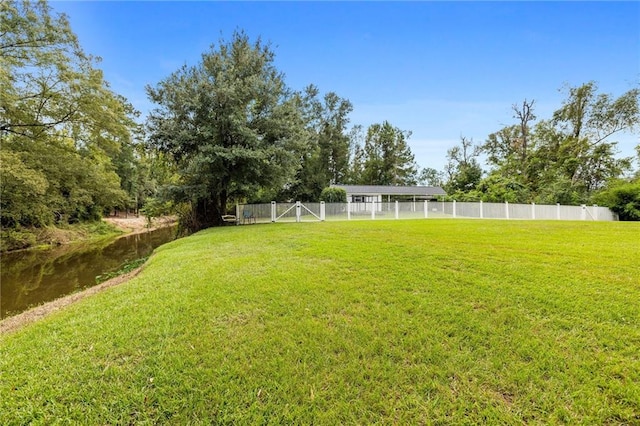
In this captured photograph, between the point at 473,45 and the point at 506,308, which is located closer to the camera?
the point at 506,308

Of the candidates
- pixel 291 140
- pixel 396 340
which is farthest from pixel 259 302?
pixel 291 140

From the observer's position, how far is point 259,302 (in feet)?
12.4

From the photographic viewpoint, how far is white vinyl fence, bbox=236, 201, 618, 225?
1524 centimetres

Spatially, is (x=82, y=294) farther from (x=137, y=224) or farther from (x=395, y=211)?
(x=137, y=224)

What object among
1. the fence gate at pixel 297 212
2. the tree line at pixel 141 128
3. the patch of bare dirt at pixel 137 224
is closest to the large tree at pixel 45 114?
the tree line at pixel 141 128

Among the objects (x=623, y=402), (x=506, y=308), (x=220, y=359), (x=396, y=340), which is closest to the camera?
(x=623, y=402)

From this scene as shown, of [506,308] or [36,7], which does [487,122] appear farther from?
[36,7]

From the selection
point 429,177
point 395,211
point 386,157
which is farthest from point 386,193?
point 429,177

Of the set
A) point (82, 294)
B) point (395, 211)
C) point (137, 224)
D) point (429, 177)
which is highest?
point (429, 177)

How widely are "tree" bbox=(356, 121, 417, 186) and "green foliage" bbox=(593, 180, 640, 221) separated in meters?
25.3

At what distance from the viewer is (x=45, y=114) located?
13945 mm

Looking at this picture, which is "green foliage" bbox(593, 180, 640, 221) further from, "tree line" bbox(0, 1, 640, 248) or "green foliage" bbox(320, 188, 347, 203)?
"green foliage" bbox(320, 188, 347, 203)

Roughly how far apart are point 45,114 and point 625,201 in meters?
31.9

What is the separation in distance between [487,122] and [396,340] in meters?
38.4
